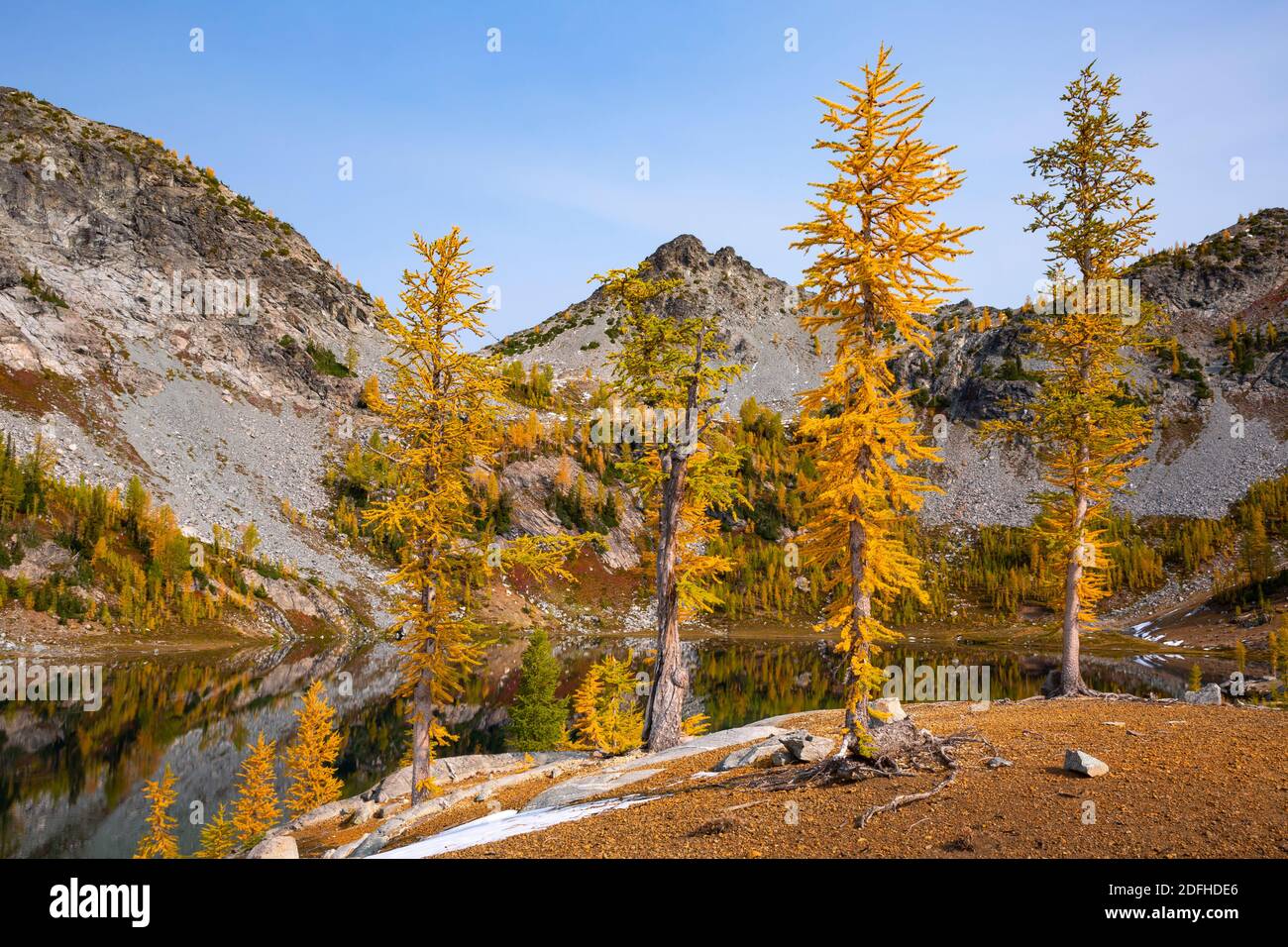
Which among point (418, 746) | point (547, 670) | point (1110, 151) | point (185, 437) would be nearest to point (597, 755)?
point (418, 746)

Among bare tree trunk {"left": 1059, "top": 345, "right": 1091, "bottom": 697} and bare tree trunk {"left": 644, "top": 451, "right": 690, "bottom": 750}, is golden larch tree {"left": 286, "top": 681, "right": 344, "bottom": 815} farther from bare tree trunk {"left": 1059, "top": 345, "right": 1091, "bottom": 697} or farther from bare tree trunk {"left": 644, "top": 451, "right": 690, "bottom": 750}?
bare tree trunk {"left": 1059, "top": 345, "right": 1091, "bottom": 697}

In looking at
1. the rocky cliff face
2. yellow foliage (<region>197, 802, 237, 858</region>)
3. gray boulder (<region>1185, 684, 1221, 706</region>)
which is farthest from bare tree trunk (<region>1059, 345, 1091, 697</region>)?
the rocky cliff face

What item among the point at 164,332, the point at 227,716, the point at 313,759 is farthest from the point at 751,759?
the point at 164,332

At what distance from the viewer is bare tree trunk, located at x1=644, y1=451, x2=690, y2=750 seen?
23203mm

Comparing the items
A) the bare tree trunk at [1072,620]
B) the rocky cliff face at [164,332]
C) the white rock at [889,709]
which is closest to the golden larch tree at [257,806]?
the white rock at [889,709]

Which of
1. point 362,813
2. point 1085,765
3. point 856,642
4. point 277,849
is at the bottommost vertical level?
point 362,813

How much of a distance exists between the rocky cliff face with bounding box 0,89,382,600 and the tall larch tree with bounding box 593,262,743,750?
101328 mm

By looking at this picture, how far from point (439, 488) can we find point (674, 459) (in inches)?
317

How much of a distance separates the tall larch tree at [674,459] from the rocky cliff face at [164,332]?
101328 mm

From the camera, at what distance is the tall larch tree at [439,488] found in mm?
23172

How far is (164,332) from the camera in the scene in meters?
141

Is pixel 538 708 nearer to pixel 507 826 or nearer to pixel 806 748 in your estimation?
pixel 507 826
